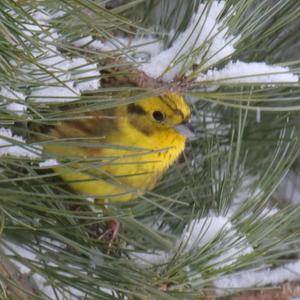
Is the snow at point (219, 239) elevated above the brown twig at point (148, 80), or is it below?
below

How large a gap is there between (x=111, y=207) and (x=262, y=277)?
1.32 ft

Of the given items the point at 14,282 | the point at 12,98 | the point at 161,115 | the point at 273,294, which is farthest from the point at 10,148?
the point at 161,115

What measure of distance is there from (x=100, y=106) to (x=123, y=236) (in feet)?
2.10

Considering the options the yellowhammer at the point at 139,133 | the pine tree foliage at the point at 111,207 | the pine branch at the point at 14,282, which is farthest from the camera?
the yellowhammer at the point at 139,133

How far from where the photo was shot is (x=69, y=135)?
1.89m

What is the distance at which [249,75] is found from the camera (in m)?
1.26

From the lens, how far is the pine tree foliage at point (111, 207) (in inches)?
47.2

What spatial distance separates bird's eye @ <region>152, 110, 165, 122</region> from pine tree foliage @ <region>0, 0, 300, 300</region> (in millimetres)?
116

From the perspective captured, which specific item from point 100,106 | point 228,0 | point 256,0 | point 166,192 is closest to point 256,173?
point 166,192

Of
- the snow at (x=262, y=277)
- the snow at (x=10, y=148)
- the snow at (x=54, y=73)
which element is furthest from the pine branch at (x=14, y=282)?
the snow at (x=262, y=277)

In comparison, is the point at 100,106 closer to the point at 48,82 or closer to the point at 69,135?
the point at 48,82

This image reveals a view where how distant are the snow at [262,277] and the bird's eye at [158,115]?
0.49 m

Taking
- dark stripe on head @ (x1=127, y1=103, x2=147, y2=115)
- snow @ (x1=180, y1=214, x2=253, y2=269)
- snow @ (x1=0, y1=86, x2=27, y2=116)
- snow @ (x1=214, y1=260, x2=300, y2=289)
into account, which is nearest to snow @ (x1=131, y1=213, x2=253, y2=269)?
snow @ (x1=180, y1=214, x2=253, y2=269)

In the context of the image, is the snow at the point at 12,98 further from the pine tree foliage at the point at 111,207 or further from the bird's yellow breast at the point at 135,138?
the bird's yellow breast at the point at 135,138
